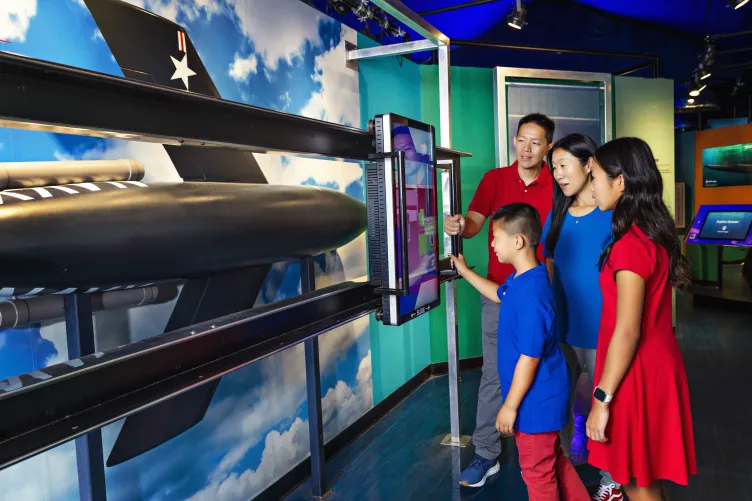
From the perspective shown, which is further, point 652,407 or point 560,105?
point 560,105

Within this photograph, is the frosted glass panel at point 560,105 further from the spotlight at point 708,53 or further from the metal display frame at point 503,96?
the spotlight at point 708,53

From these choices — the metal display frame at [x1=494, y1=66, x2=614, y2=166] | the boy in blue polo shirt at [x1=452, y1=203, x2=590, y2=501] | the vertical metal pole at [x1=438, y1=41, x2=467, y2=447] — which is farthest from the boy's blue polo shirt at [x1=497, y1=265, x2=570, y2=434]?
the metal display frame at [x1=494, y1=66, x2=614, y2=166]

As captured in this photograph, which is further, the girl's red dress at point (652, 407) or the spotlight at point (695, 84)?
A: the spotlight at point (695, 84)

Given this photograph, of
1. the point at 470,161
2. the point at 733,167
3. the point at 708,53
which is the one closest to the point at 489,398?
the point at 470,161

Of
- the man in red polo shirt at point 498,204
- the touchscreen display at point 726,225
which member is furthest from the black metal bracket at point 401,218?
the touchscreen display at point 726,225

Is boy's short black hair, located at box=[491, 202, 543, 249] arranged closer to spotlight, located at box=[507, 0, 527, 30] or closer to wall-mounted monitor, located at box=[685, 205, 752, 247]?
spotlight, located at box=[507, 0, 527, 30]

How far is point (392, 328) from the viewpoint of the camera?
3.70 m

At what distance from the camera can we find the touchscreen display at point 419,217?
1.71 meters

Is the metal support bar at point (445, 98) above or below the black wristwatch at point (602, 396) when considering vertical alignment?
above

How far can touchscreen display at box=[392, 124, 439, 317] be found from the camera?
1.71 m

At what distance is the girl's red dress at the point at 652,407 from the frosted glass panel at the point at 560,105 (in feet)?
9.15

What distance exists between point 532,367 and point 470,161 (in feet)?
8.93

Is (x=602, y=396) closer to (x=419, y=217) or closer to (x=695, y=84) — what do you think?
(x=419, y=217)

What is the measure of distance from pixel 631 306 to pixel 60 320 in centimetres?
157
